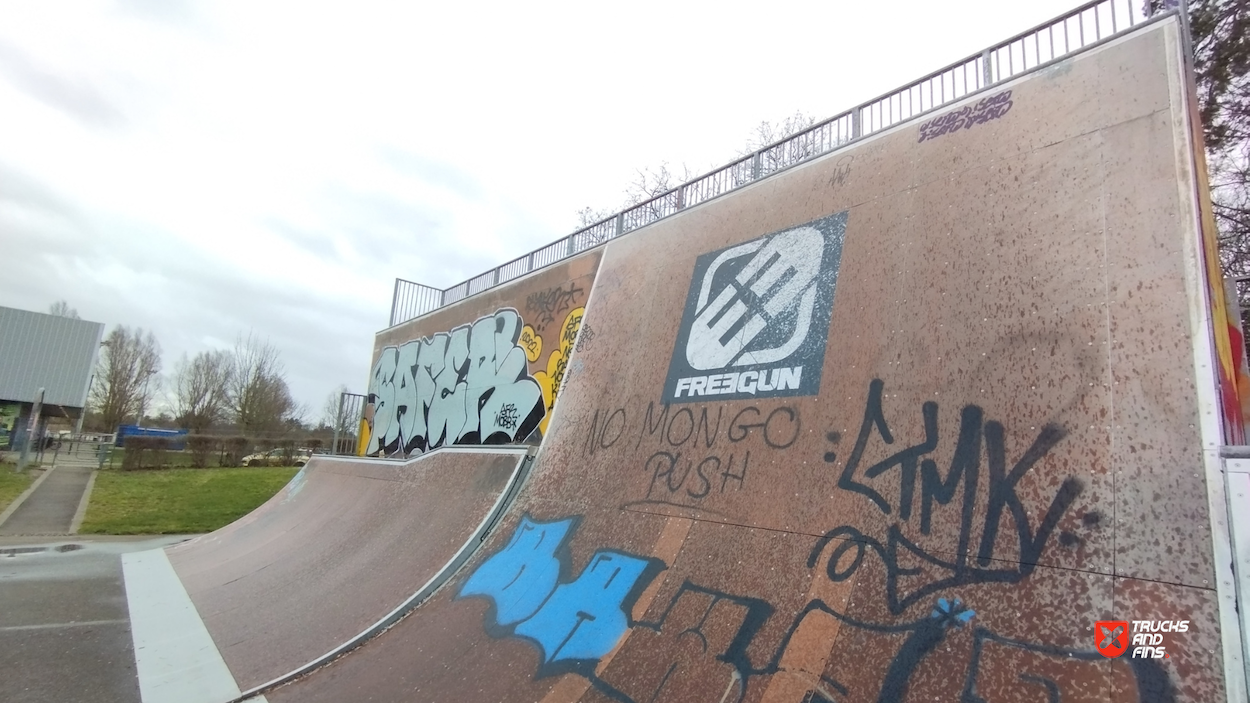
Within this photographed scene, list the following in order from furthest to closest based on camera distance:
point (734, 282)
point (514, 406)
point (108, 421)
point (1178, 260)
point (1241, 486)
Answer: point (108, 421) < point (514, 406) < point (734, 282) < point (1178, 260) < point (1241, 486)

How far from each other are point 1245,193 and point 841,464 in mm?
11694

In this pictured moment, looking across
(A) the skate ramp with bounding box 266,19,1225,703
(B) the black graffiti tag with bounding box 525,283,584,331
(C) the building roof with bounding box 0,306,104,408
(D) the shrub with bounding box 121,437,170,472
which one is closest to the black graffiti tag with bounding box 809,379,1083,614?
(A) the skate ramp with bounding box 266,19,1225,703

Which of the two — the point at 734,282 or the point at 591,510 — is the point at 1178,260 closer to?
the point at 734,282

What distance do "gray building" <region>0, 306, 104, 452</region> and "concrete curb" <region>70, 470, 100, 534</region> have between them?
14.3 metres

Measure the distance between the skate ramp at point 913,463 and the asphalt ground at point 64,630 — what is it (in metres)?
2.20

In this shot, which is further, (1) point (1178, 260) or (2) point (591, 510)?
(2) point (591, 510)

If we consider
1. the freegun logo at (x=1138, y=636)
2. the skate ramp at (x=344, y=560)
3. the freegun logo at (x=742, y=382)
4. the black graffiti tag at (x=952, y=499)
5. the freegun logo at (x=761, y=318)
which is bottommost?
the skate ramp at (x=344, y=560)

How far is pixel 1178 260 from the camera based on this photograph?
3.43m

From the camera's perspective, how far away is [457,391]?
1379 centimetres

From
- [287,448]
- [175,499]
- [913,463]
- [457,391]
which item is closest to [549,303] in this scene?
[457,391]

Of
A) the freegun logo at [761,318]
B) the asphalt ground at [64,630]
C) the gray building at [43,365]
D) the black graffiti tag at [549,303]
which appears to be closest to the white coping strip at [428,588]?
the asphalt ground at [64,630]

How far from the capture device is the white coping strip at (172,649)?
539cm

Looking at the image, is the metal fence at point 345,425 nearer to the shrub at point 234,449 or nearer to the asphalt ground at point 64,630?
the asphalt ground at point 64,630

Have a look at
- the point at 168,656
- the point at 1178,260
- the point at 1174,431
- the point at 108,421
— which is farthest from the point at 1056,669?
the point at 108,421
